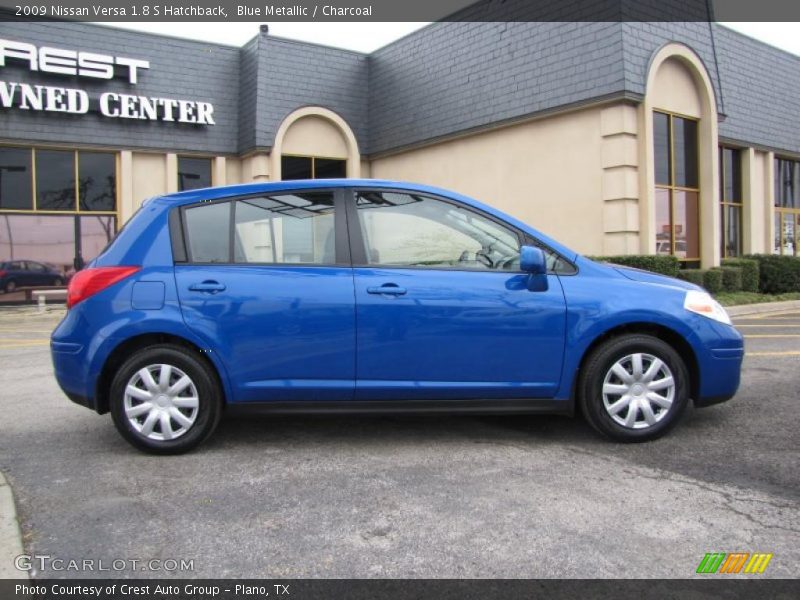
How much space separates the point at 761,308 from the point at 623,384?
11.3m

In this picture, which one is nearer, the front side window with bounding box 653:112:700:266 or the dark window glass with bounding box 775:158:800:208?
the front side window with bounding box 653:112:700:266

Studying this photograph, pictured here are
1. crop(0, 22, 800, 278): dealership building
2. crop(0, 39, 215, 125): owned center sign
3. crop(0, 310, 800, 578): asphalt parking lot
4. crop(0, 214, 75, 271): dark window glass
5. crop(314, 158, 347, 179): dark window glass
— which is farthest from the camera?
crop(314, 158, 347, 179): dark window glass

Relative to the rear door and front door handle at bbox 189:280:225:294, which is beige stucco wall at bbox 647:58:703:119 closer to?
the rear door

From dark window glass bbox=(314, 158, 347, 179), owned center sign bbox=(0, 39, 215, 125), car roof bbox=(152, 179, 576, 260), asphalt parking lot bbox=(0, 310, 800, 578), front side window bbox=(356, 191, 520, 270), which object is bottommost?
asphalt parking lot bbox=(0, 310, 800, 578)

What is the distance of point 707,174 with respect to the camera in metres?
15.2

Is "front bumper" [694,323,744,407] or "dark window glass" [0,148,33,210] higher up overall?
"dark window glass" [0,148,33,210]

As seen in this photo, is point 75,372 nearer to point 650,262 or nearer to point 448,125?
point 650,262

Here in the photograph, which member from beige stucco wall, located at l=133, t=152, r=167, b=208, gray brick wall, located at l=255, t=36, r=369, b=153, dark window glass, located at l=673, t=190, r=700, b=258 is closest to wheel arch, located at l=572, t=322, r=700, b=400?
dark window glass, located at l=673, t=190, r=700, b=258

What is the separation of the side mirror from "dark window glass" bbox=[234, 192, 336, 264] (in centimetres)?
119

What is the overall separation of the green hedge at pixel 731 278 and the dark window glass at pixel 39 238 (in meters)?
15.3

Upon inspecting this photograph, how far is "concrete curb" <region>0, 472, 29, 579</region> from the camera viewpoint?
2.69m

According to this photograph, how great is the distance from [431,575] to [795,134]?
832 inches

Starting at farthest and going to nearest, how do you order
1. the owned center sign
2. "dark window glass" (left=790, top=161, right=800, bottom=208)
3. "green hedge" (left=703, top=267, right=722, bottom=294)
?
"dark window glass" (left=790, top=161, right=800, bottom=208)
the owned center sign
"green hedge" (left=703, top=267, right=722, bottom=294)

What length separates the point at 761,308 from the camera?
1395 centimetres
